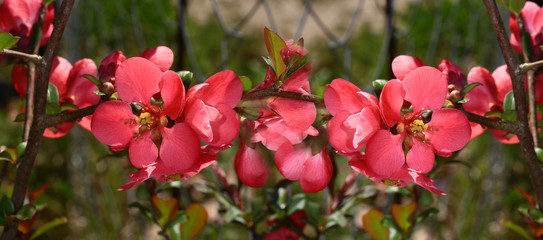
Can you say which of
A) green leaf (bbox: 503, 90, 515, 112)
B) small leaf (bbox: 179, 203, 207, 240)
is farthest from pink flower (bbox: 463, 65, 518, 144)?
small leaf (bbox: 179, 203, 207, 240)

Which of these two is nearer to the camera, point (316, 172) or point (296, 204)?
point (316, 172)

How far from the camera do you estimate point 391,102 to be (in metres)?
0.40

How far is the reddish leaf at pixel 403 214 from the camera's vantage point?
59 centimetres

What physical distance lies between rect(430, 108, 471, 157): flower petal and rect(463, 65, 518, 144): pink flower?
9 cm

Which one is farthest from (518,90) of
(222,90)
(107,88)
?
(107,88)

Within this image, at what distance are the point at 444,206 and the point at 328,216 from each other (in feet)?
3.04

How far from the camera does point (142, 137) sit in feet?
1.36

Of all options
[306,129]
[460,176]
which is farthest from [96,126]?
[460,176]

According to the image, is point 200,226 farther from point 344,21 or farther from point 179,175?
point 344,21

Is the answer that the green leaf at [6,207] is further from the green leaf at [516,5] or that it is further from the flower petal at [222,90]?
the green leaf at [516,5]

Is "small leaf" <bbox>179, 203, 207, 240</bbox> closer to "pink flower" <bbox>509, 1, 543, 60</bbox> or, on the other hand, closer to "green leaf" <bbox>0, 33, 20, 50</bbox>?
"green leaf" <bbox>0, 33, 20, 50</bbox>

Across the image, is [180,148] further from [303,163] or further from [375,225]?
[375,225]

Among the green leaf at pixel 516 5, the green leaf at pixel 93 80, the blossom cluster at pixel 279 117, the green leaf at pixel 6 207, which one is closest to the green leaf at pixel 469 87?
the blossom cluster at pixel 279 117

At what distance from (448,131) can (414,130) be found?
1.1 inches
